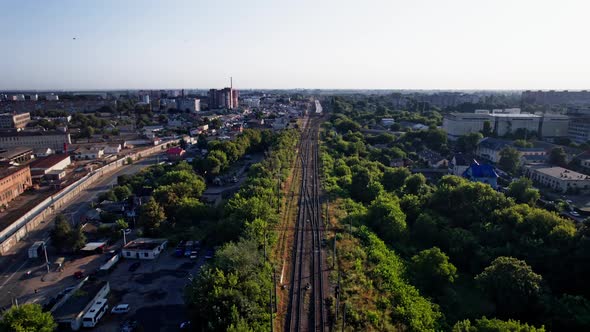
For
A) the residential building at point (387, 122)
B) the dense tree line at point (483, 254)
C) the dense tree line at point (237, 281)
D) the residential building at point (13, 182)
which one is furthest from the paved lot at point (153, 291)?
the residential building at point (387, 122)

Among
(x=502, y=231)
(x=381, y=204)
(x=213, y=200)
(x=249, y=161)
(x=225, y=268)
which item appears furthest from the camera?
(x=249, y=161)

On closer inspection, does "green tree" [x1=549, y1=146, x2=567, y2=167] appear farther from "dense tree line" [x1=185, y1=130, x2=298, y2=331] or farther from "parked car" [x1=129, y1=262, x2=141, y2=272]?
"parked car" [x1=129, y1=262, x2=141, y2=272]

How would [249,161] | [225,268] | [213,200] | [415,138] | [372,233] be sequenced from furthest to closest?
1. [415,138]
2. [249,161]
3. [213,200]
4. [372,233]
5. [225,268]

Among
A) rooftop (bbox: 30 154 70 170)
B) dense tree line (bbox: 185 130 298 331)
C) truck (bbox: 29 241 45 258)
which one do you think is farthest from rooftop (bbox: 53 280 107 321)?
rooftop (bbox: 30 154 70 170)

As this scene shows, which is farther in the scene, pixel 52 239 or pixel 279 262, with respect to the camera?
pixel 52 239

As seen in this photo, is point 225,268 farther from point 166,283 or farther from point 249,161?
point 249,161

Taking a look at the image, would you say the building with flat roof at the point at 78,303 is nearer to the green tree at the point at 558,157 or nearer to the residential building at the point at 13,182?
the residential building at the point at 13,182

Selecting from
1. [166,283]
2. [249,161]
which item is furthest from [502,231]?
[249,161]
